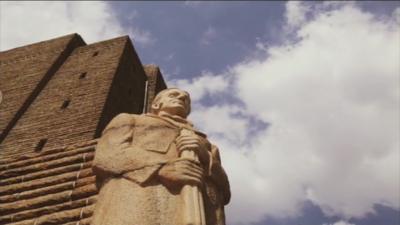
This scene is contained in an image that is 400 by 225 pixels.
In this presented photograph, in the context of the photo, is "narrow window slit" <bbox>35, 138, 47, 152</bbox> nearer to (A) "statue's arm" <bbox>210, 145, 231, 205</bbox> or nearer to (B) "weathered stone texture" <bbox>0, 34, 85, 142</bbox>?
(B) "weathered stone texture" <bbox>0, 34, 85, 142</bbox>

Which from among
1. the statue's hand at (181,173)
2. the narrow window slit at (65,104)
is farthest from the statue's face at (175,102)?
the narrow window slit at (65,104)

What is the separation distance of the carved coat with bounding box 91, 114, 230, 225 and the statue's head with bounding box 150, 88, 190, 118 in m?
0.27

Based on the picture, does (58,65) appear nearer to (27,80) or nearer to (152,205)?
(27,80)

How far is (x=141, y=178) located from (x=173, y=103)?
1.17 meters

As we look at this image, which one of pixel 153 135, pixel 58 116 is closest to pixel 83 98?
pixel 58 116

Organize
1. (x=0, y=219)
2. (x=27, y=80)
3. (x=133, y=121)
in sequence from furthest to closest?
(x=27, y=80) → (x=0, y=219) → (x=133, y=121)

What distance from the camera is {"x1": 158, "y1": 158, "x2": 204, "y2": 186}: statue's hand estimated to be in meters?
3.99

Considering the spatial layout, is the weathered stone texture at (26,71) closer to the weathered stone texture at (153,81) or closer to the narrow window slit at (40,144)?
the narrow window slit at (40,144)

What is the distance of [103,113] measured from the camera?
11742 millimetres

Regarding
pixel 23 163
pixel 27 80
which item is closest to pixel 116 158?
pixel 23 163

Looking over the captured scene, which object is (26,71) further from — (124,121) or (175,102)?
(124,121)

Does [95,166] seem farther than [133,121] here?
No

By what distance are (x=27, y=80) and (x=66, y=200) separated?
375 inches

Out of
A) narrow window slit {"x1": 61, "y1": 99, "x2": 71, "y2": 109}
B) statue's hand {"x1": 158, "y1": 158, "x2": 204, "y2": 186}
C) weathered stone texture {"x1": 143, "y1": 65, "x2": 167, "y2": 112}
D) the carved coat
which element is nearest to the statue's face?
the carved coat
